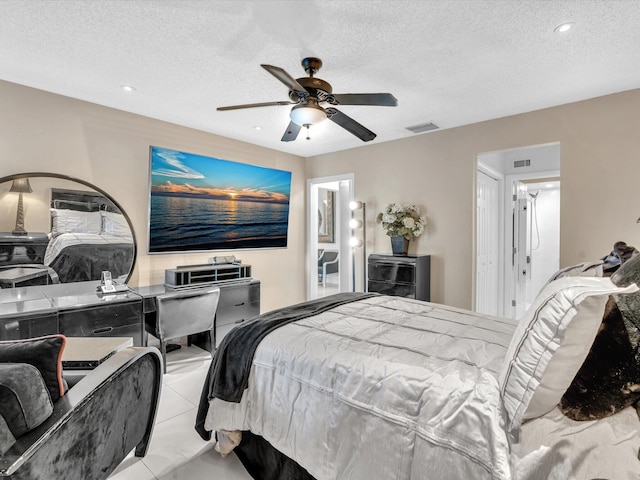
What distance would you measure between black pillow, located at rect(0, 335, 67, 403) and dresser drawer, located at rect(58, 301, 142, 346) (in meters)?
1.60

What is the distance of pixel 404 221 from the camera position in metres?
3.96

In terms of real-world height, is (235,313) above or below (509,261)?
below

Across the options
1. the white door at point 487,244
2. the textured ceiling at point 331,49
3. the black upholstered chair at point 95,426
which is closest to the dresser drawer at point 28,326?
the black upholstered chair at point 95,426

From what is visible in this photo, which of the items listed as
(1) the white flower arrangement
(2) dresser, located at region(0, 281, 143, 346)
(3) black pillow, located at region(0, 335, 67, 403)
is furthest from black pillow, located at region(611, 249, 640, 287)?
(2) dresser, located at region(0, 281, 143, 346)

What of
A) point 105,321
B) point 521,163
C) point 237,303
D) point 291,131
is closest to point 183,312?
point 105,321

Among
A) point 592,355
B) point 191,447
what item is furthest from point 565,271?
point 191,447

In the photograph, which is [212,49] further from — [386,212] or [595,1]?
[386,212]

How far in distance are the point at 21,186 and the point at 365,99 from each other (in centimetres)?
294

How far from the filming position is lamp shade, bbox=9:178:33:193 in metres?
2.73

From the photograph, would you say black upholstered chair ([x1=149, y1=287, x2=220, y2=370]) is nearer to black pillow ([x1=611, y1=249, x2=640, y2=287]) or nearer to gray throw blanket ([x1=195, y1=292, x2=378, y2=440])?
gray throw blanket ([x1=195, y1=292, x2=378, y2=440])

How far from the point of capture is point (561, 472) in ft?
3.16

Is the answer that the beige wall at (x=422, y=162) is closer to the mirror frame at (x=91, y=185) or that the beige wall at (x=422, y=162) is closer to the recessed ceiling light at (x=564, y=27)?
the mirror frame at (x=91, y=185)

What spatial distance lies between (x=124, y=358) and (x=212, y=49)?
198 centimetres

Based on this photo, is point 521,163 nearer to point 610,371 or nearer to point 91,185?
point 610,371
